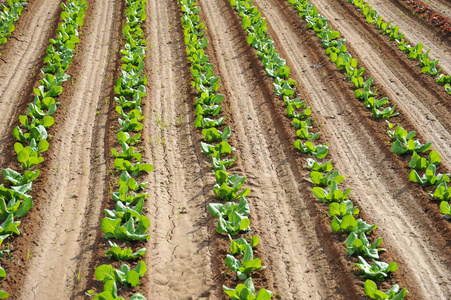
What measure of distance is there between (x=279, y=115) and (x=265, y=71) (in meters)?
2.21

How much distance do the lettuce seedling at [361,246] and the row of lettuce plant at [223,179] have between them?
1.30 meters

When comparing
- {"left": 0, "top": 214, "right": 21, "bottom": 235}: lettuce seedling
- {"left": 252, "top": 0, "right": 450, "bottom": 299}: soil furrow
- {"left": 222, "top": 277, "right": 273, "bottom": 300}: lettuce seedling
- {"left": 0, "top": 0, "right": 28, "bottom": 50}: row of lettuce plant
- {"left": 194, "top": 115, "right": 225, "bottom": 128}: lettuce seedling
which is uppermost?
{"left": 0, "top": 0, "right": 28, "bottom": 50}: row of lettuce plant

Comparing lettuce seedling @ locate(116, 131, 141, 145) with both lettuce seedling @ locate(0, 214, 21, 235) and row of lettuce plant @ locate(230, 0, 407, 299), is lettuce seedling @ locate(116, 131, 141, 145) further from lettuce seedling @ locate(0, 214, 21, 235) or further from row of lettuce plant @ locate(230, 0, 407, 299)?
row of lettuce plant @ locate(230, 0, 407, 299)

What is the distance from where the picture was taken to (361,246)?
22.1ft

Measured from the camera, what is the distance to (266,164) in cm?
907

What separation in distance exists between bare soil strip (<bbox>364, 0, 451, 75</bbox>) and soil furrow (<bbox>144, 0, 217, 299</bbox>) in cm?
707

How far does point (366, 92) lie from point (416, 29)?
5839 mm

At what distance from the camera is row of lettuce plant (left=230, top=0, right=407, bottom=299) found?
21.0 feet

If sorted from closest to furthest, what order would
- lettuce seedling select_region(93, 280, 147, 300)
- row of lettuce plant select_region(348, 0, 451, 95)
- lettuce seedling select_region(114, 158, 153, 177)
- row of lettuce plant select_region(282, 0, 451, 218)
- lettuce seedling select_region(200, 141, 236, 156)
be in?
lettuce seedling select_region(93, 280, 147, 300), row of lettuce plant select_region(282, 0, 451, 218), lettuce seedling select_region(114, 158, 153, 177), lettuce seedling select_region(200, 141, 236, 156), row of lettuce plant select_region(348, 0, 451, 95)

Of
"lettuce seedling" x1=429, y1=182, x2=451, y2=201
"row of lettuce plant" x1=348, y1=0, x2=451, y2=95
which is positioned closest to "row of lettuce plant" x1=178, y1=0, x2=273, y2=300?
"lettuce seedling" x1=429, y1=182, x2=451, y2=201

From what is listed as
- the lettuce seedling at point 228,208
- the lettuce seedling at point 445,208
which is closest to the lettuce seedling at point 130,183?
the lettuce seedling at point 228,208

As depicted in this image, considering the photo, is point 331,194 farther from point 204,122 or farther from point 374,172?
point 204,122

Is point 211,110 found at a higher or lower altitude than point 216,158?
higher

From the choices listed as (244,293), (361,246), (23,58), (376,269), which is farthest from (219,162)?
(23,58)
